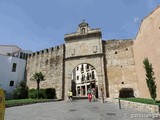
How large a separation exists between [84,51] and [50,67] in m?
6.78

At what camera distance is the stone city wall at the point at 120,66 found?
21000 mm

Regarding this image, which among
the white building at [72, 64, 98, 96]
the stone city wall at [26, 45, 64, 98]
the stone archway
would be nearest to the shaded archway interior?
the white building at [72, 64, 98, 96]

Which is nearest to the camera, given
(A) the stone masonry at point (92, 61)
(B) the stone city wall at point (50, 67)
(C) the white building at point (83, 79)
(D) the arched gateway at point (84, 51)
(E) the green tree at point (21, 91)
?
(A) the stone masonry at point (92, 61)

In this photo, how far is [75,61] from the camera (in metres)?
24.0

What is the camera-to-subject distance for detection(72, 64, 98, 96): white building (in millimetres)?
41231

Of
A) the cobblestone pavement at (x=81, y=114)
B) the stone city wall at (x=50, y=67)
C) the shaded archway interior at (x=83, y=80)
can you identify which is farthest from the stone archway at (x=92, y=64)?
the shaded archway interior at (x=83, y=80)

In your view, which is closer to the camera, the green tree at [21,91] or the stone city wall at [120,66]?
the stone city wall at [120,66]

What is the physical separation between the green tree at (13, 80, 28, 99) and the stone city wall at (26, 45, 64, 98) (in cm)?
89

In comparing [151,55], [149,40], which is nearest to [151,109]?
[151,55]

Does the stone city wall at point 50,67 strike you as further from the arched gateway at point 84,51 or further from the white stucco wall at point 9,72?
the white stucco wall at point 9,72

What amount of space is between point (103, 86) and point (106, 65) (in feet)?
10.5

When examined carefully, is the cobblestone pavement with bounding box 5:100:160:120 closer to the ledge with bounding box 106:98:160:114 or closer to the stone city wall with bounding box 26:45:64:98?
the ledge with bounding box 106:98:160:114

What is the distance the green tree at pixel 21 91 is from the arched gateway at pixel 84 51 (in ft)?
28.5

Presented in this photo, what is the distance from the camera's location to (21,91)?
26484 millimetres
